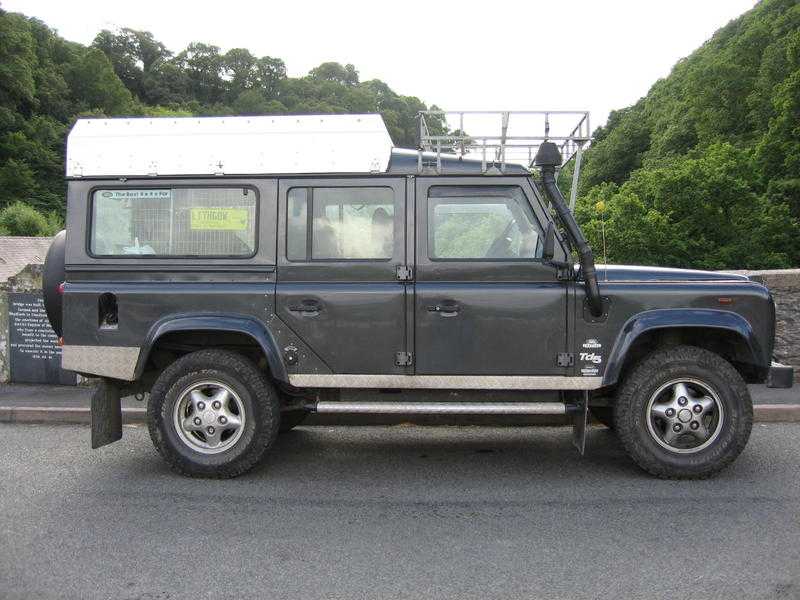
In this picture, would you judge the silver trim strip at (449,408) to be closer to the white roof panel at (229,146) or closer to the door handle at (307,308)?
the door handle at (307,308)

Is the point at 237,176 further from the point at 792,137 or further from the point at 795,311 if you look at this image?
the point at 792,137

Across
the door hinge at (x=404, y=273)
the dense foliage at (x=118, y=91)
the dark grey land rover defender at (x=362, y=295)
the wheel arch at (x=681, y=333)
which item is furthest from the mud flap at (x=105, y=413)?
the dense foliage at (x=118, y=91)

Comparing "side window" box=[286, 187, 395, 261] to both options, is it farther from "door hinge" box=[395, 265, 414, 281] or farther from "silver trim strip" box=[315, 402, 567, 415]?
"silver trim strip" box=[315, 402, 567, 415]

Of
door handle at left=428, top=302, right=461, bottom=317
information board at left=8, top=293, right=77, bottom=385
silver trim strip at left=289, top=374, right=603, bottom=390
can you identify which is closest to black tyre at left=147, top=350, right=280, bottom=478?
silver trim strip at left=289, top=374, right=603, bottom=390

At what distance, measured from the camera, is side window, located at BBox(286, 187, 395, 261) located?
5160 millimetres

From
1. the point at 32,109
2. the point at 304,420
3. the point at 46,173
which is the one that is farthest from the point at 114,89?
the point at 304,420

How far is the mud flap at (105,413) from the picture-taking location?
17.3ft

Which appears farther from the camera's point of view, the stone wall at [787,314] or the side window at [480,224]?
the stone wall at [787,314]

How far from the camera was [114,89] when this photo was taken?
305 ft

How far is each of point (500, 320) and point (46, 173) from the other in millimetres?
76931

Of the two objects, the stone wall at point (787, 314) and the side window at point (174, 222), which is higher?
the side window at point (174, 222)

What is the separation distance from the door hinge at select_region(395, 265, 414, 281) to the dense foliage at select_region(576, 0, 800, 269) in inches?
58.4

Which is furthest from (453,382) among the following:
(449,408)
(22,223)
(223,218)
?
(22,223)

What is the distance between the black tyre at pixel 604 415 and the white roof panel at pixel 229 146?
2755mm
